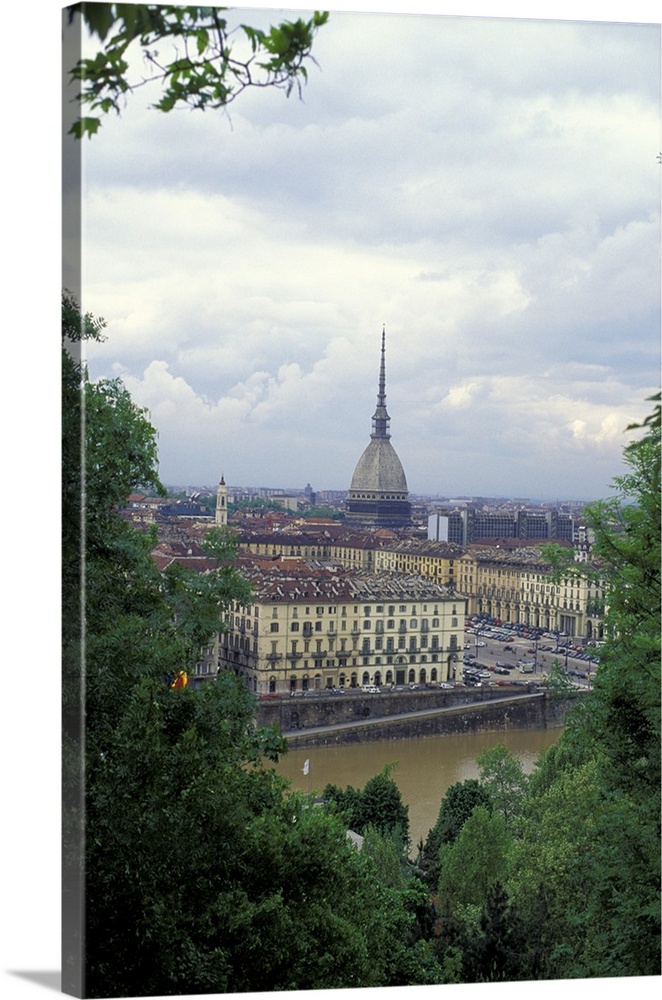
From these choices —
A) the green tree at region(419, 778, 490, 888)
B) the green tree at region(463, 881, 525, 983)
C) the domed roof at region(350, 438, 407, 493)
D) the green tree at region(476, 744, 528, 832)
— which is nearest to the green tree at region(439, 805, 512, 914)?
the green tree at region(419, 778, 490, 888)

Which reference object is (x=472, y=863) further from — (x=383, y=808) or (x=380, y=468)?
(x=380, y=468)

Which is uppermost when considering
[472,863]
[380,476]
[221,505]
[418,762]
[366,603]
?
[380,476]

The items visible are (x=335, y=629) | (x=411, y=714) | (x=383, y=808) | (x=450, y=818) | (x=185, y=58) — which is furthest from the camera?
(x=383, y=808)

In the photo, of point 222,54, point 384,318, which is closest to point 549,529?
point 384,318

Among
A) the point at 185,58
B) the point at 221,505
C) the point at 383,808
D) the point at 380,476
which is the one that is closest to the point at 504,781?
the point at 383,808

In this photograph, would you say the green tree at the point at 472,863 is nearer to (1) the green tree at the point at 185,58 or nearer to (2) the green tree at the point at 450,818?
(2) the green tree at the point at 450,818

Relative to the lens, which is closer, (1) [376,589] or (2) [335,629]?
(2) [335,629]

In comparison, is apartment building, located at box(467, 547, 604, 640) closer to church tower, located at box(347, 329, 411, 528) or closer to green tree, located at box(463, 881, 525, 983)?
church tower, located at box(347, 329, 411, 528)
